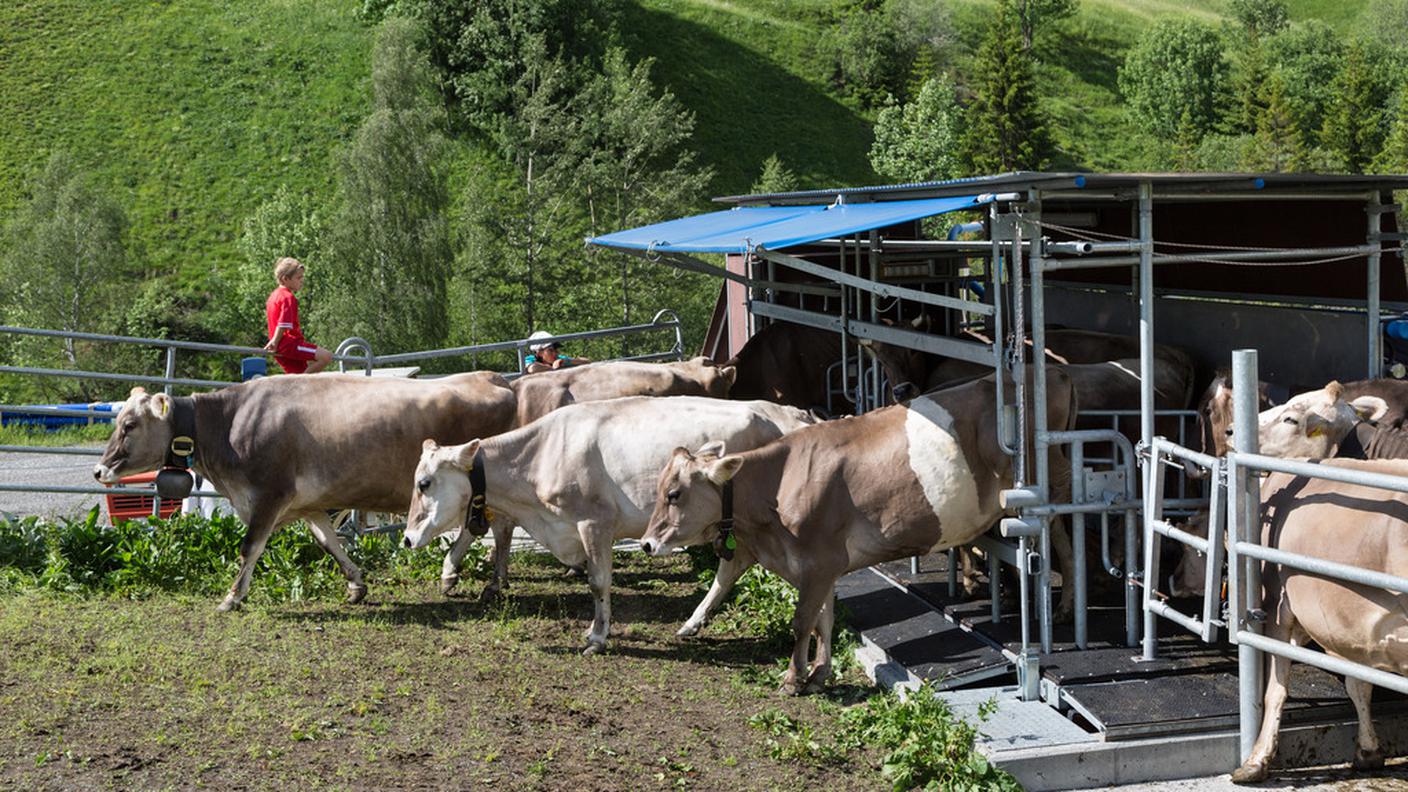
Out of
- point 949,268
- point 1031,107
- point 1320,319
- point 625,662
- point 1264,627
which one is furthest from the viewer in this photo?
point 1031,107

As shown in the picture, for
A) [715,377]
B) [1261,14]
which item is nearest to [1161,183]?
[715,377]

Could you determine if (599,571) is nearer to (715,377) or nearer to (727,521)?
(727,521)

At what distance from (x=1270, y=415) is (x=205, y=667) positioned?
23.9 feet

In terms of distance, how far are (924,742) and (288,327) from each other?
8259 millimetres

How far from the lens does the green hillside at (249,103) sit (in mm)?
55031

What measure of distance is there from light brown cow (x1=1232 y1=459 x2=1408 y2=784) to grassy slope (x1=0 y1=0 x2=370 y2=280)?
49.2 meters

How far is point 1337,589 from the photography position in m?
6.80

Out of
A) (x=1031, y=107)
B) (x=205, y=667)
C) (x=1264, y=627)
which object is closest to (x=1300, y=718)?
(x=1264, y=627)

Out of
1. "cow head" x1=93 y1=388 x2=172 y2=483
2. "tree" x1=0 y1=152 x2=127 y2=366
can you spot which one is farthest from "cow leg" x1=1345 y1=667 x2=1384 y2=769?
"tree" x1=0 y1=152 x2=127 y2=366

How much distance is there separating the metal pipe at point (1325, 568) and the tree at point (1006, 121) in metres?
61.0

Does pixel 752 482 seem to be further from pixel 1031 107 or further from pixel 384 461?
pixel 1031 107

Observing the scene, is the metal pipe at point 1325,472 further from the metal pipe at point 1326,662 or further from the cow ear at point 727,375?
the cow ear at point 727,375

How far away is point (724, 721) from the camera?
27.4ft

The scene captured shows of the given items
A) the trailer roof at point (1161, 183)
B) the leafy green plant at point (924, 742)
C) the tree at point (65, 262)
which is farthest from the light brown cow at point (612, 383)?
the tree at point (65, 262)
